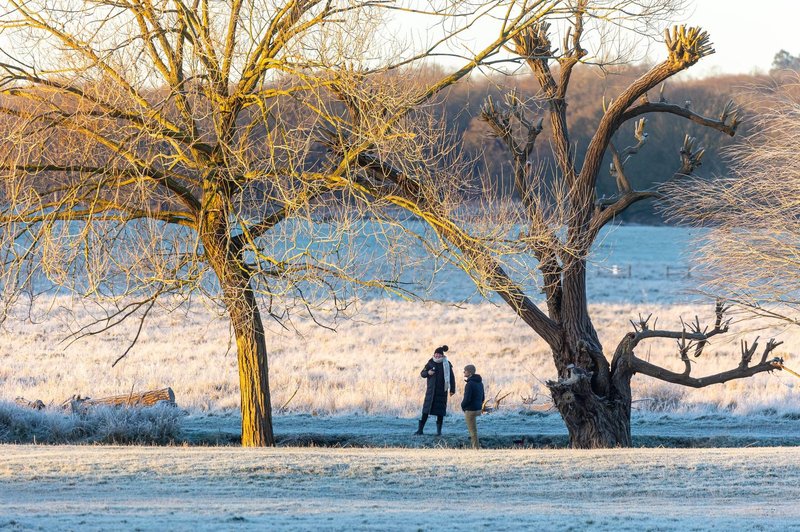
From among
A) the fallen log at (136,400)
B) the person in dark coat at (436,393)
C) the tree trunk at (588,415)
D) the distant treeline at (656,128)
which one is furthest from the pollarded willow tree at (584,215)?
the distant treeline at (656,128)

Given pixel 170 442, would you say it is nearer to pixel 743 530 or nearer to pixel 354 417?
pixel 354 417

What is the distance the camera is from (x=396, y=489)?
9.91 metres

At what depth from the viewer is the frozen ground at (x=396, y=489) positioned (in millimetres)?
7773

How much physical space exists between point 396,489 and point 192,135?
445 centimetres

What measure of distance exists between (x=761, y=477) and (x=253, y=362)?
652 centimetres

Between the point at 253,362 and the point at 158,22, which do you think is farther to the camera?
the point at 253,362

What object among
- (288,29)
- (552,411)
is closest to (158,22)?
(288,29)

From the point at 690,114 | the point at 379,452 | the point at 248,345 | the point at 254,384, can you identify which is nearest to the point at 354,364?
the point at 254,384

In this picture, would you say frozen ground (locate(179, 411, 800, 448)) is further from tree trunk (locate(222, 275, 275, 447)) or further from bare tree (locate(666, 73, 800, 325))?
bare tree (locate(666, 73, 800, 325))

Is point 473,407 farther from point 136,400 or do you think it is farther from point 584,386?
point 136,400

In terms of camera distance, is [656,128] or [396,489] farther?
[656,128]

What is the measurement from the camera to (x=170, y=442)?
15.4 m

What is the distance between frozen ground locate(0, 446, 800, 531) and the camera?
777 centimetres

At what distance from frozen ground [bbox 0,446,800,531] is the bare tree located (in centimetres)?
378
